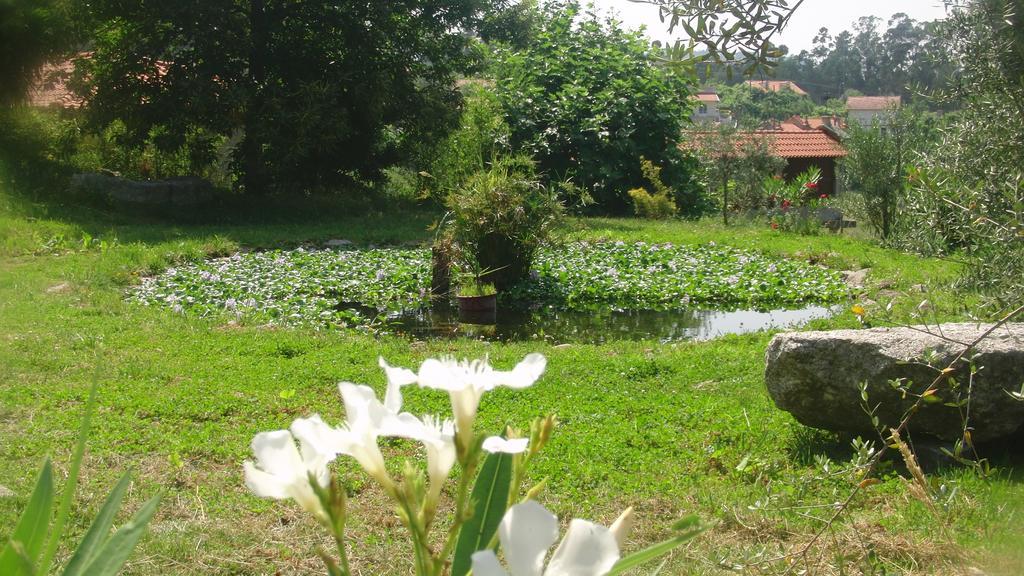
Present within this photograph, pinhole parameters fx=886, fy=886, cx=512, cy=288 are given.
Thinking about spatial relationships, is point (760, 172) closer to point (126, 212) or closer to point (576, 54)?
point (576, 54)

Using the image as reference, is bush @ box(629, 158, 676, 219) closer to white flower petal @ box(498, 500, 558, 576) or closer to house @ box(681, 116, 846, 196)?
house @ box(681, 116, 846, 196)

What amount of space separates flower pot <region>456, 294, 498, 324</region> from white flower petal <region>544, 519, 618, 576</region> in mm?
8316

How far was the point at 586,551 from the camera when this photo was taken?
2.34 ft

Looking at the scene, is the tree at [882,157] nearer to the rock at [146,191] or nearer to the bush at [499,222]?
the bush at [499,222]

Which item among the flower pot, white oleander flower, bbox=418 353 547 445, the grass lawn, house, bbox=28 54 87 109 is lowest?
the flower pot

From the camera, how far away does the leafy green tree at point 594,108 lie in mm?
18734

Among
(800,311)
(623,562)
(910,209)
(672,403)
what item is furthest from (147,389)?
(800,311)

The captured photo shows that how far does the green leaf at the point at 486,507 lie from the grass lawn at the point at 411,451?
22.3 inches

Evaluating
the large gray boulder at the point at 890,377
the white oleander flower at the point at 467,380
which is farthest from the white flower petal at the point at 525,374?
the large gray boulder at the point at 890,377

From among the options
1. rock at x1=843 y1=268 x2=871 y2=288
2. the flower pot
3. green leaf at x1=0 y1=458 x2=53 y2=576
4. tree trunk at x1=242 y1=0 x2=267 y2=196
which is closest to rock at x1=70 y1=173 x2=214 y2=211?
tree trunk at x1=242 y1=0 x2=267 y2=196

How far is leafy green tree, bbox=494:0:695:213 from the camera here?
18734 millimetres

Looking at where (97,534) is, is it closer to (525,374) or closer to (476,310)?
(525,374)

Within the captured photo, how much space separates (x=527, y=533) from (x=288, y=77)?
16201mm

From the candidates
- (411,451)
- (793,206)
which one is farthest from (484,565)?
(793,206)
